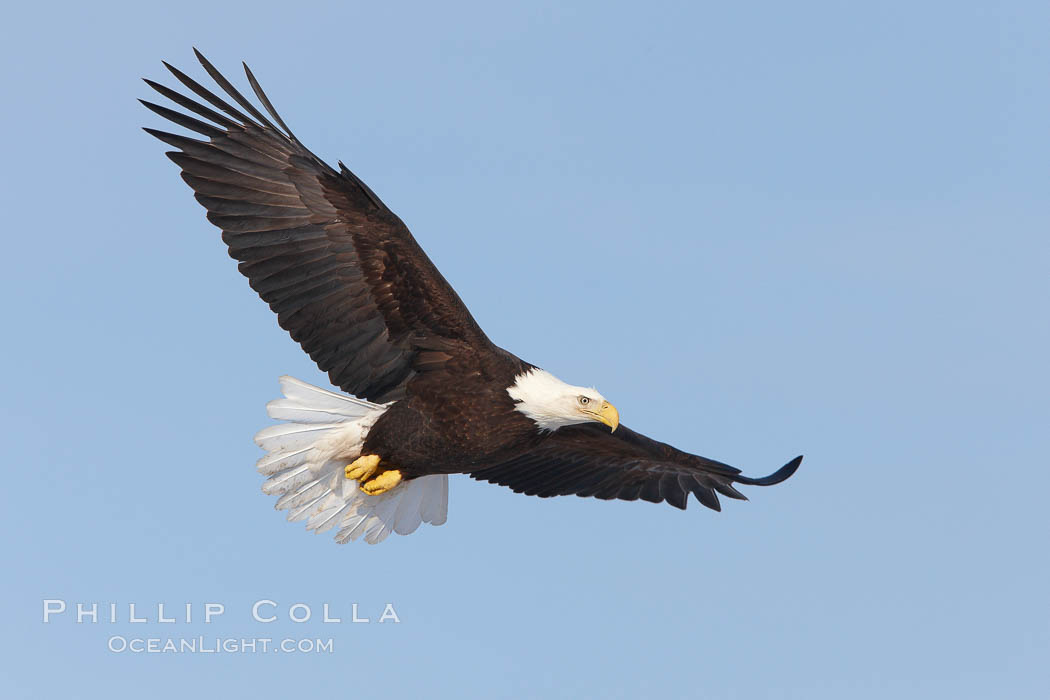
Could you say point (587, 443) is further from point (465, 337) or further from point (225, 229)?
point (225, 229)

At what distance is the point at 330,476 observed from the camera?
393 inches

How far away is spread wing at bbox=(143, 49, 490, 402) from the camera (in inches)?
353

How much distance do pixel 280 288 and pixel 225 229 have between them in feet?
1.57

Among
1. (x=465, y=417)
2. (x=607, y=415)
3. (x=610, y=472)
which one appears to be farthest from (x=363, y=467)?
(x=610, y=472)

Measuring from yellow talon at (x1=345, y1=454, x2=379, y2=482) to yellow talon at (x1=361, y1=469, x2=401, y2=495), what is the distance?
59mm

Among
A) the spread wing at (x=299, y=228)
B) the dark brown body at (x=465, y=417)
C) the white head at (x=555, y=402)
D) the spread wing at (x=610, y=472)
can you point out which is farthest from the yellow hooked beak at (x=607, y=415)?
the spread wing at (x=610, y=472)

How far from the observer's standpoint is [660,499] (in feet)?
35.9

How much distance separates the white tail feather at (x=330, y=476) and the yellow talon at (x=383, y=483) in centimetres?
20

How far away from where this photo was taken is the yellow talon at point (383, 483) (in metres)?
9.75

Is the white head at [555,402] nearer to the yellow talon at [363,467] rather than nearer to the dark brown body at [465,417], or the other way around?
the dark brown body at [465,417]

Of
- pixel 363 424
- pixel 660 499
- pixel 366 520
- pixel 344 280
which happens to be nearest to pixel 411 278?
pixel 344 280

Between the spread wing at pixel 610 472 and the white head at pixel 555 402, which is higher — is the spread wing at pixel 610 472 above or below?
above

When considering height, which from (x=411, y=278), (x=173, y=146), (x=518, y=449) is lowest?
(x=518, y=449)

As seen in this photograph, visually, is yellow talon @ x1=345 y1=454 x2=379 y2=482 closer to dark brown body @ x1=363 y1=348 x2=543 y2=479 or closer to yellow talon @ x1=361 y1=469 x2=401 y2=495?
yellow talon @ x1=361 y1=469 x2=401 y2=495
